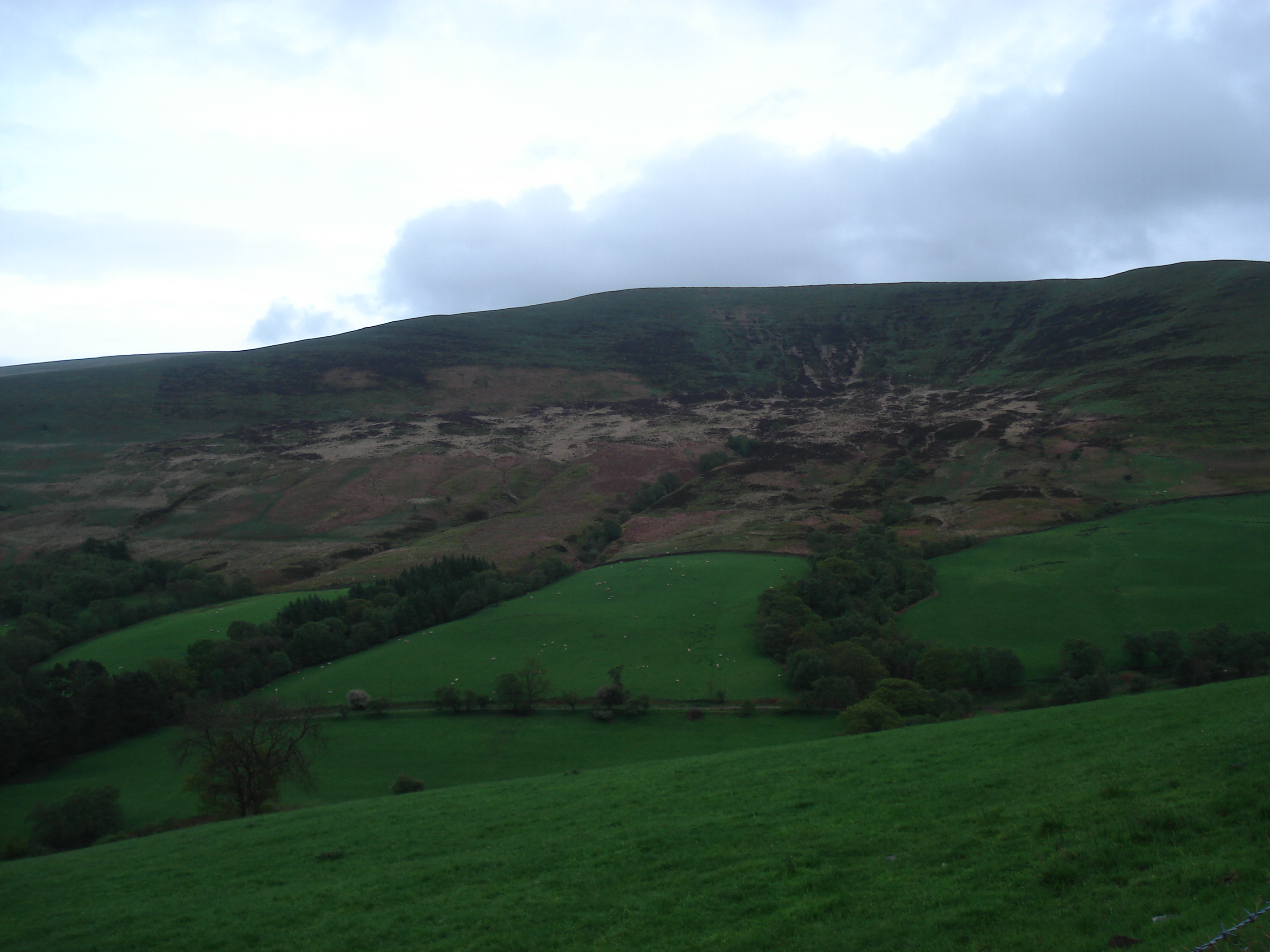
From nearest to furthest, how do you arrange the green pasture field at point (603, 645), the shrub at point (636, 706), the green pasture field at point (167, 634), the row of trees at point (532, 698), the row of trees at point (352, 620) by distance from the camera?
the shrub at point (636, 706), the row of trees at point (532, 698), the green pasture field at point (603, 645), the row of trees at point (352, 620), the green pasture field at point (167, 634)

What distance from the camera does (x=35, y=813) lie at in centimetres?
3941

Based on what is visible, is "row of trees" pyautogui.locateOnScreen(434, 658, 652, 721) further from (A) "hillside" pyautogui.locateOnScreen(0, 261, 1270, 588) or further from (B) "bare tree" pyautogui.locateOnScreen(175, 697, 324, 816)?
(A) "hillside" pyautogui.locateOnScreen(0, 261, 1270, 588)

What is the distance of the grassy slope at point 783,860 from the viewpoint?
11492 millimetres

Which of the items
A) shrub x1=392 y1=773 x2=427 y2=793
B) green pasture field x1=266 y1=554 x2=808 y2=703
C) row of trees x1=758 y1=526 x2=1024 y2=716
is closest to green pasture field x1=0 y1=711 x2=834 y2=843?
shrub x1=392 y1=773 x2=427 y2=793

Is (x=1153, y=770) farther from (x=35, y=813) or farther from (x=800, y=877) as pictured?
(x=35, y=813)

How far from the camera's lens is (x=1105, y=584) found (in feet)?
221

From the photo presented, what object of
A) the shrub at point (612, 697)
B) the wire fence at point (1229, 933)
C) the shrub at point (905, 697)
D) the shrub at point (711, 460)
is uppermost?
the shrub at point (711, 460)

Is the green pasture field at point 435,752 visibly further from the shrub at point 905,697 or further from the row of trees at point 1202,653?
the row of trees at point 1202,653

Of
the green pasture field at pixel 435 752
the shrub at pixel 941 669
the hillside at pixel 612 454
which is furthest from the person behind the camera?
the hillside at pixel 612 454

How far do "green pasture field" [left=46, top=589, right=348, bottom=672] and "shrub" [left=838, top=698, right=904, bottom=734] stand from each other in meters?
61.5

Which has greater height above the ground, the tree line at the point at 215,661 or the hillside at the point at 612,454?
the hillside at the point at 612,454

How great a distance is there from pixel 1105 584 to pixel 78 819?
257ft

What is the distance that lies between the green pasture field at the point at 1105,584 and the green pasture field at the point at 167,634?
2686 inches

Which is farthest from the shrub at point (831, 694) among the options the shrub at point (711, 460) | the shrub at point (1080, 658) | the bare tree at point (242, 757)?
the shrub at point (711, 460)
